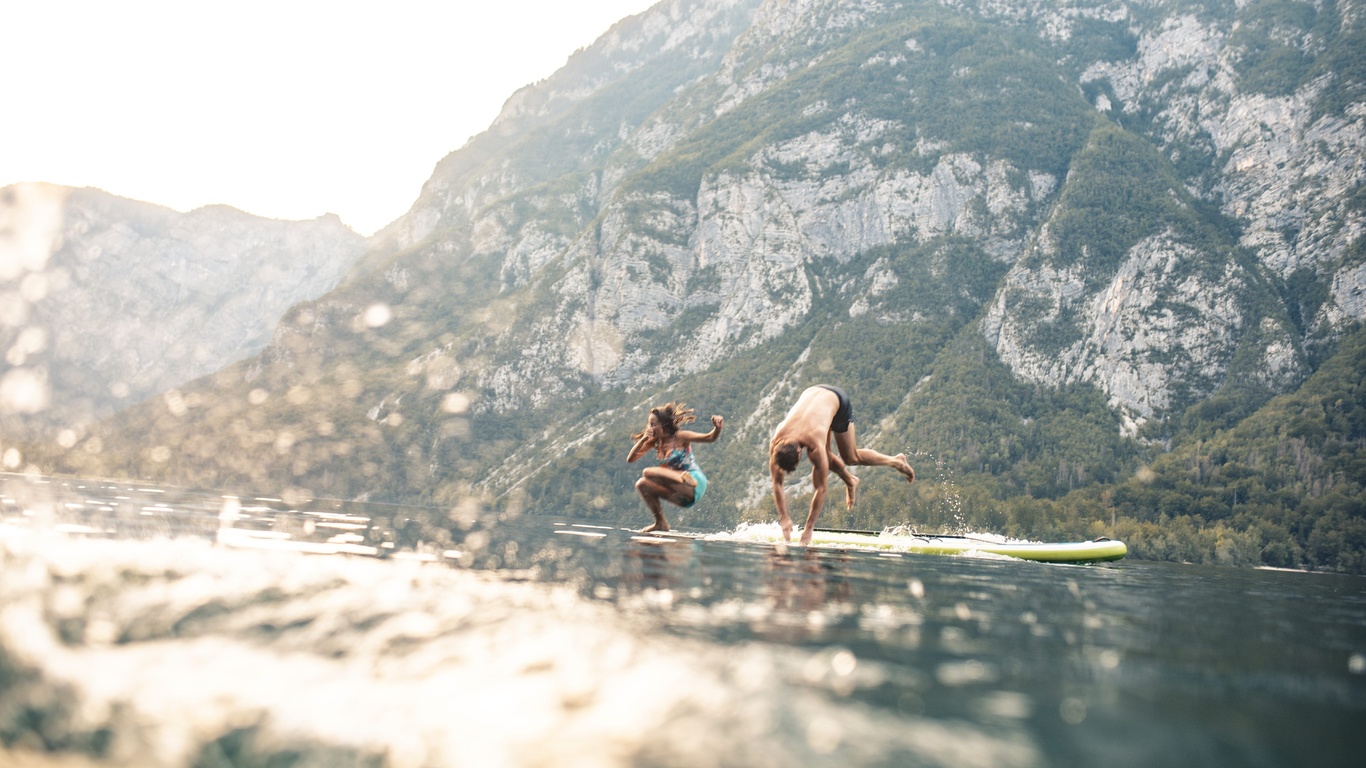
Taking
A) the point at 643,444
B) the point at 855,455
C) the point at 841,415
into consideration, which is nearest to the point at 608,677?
the point at 841,415

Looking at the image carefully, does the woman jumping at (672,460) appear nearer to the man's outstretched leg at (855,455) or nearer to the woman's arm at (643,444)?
the woman's arm at (643,444)

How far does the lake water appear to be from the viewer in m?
3.29

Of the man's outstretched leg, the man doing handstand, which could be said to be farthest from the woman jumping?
the man's outstretched leg

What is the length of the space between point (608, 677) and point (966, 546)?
25.9 meters

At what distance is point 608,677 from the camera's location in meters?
4.48

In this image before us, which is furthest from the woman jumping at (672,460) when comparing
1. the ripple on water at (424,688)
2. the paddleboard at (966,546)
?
the ripple on water at (424,688)

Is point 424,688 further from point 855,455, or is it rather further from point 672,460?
point 855,455

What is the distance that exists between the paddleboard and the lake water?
17274 mm

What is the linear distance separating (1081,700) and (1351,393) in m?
167

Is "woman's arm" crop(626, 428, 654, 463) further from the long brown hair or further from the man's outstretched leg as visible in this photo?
the man's outstretched leg

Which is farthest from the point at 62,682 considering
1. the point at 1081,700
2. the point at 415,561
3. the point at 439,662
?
the point at 415,561

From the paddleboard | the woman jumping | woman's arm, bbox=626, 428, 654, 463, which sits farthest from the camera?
the paddleboard

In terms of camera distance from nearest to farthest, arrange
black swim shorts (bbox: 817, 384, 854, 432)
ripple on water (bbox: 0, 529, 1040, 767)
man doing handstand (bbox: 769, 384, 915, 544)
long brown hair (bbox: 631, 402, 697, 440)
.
Result: ripple on water (bbox: 0, 529, 1040, 767) → man doing handstand (bbox: 769, 384, 915, 544) → black swim shorts (bbox: 817, 384, 854, 432) → long brown hair (bbox: 631, 402, 697, 440)

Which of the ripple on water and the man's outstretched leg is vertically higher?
the man's outstretched leg
